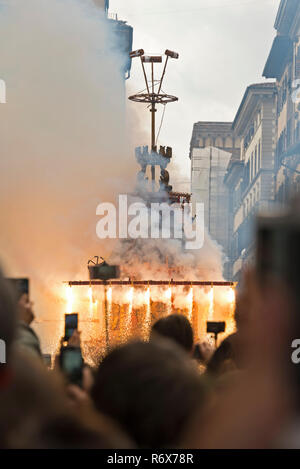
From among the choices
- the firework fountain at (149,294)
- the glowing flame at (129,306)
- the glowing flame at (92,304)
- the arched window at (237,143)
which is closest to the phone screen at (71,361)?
the firework fountain at (149,294)

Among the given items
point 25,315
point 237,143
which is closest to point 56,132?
point 25,315

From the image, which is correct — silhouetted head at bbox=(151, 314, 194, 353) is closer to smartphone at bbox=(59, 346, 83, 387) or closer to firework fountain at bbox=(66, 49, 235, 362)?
smartphone at bbox=(59, 346, 83, 387)

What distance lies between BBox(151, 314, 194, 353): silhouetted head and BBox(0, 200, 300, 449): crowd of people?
1.73m

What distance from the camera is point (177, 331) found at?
4.99m

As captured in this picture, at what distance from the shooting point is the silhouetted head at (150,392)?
8.69 feet

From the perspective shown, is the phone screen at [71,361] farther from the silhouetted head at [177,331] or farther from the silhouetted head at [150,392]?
the silhouetted head at [150,392]

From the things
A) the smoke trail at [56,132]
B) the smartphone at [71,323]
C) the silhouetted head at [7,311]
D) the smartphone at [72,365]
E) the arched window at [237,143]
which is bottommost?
the smartphone at [72,365]

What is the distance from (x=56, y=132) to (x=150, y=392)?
99.9 feet

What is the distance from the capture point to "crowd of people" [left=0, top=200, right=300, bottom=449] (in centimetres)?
180

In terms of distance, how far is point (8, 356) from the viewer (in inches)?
95.0

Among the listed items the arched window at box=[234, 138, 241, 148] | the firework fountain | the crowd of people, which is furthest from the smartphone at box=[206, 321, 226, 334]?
the arched window at box=[234, 138, 241, 148]

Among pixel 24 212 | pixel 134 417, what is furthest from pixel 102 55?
pixel 134 417

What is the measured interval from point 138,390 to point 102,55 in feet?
107
